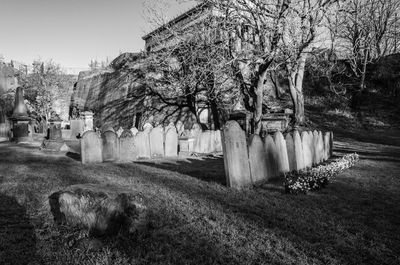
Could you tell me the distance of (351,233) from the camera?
4.12 metres

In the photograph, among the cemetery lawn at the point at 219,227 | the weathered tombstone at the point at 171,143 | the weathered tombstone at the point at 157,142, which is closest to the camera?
the cemetery lawn at the point at 219,227

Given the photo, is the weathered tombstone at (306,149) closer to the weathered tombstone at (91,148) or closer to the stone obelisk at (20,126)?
the weathered tombstone at (91,148)

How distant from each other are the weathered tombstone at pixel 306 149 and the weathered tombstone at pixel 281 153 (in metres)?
1.21

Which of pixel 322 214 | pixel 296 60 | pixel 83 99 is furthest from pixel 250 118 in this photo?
pixel 83 99

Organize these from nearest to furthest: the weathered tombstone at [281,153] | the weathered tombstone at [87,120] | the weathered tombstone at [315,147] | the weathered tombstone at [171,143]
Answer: the weathered tombstone at [281,153]
the weathered tombstone at [315,147]
the weathered tombstone at [171,143]
the weathered tombstone at [87,120]

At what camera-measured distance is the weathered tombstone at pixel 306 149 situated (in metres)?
9.36

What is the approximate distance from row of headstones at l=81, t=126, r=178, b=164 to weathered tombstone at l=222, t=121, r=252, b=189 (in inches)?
223

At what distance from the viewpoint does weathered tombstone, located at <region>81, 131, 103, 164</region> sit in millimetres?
10367

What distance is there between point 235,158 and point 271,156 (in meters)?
1.45

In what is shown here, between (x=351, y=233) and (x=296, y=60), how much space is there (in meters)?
9.41

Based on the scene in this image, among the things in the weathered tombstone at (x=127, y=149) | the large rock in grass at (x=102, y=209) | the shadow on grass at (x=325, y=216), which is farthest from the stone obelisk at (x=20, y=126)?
the large rock in grass at (x=102, y=209)

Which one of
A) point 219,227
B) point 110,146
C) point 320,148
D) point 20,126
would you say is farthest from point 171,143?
point 20,126

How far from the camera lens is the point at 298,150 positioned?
29.3ft

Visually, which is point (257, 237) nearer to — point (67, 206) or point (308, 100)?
point (67, 206)
